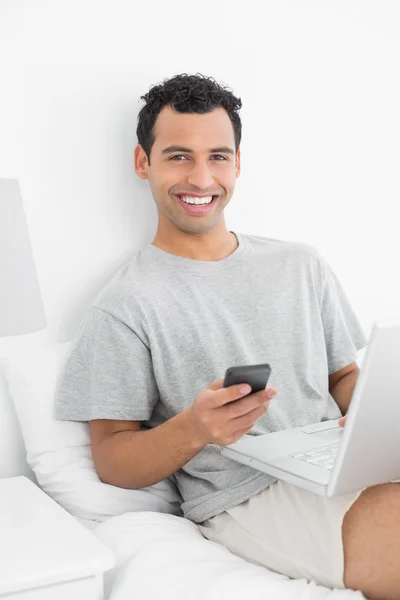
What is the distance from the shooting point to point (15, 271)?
124 centimetres

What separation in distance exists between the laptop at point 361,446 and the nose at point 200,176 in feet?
1.96

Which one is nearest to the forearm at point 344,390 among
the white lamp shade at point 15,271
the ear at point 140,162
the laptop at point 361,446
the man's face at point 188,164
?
the laptop at point 361,446

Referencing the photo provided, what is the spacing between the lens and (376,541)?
1.22m

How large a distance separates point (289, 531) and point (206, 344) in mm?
428

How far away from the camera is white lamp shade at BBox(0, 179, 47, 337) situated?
1.22 metres

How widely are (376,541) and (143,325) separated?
0.62m

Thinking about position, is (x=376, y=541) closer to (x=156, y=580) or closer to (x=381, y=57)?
(x=156, y=580)

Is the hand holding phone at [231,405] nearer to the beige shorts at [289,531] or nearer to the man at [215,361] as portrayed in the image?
the man at [215,361]

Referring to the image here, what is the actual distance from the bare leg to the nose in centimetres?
76

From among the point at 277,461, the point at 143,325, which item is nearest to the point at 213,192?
the point at 143,325

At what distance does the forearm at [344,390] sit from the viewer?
69.9 inches

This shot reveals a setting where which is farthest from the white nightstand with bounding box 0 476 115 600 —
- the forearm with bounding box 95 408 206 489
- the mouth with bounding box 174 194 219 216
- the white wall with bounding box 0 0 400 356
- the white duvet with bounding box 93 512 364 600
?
the mouth with bounding box 174 194 219 216

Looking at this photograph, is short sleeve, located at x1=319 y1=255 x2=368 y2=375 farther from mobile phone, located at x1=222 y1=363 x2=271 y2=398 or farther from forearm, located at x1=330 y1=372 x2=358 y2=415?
mobile phone, located at x1=222 y1=363 x2=271 y2=398

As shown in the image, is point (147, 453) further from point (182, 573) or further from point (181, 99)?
point (181, 99)
